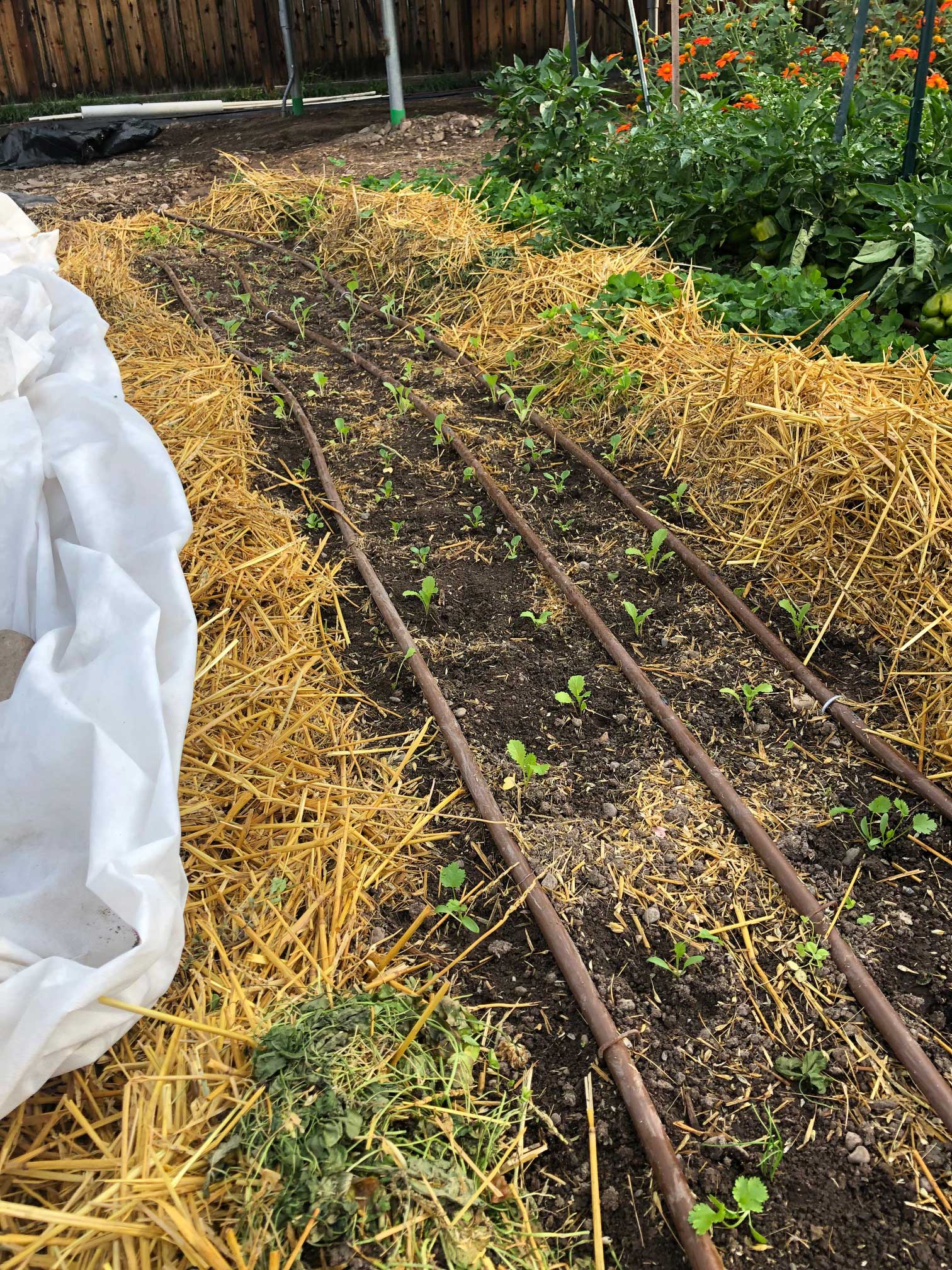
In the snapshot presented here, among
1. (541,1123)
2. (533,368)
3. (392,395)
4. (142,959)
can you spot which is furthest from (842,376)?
(142,959)

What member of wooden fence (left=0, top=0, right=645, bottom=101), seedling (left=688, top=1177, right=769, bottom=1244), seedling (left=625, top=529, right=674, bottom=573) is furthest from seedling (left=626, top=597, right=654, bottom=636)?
wooden fence (left=0, top=0, right=645, bottom=101)

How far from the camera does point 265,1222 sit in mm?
1306

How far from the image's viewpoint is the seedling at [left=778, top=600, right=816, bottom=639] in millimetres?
2506

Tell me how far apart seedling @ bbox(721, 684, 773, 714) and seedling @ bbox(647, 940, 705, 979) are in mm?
714

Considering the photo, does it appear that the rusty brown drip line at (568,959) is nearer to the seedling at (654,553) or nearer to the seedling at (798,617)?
the seedling at (654,553)

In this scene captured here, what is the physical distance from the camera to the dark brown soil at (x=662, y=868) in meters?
1.45

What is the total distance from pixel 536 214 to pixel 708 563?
300cm

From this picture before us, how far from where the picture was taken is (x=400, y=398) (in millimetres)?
3754

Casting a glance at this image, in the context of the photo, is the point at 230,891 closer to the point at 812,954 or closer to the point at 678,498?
the point at 812,954

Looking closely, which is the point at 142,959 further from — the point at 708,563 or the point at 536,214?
the point at 536,214

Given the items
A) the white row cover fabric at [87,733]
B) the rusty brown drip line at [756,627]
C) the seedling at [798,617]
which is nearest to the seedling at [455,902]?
the white row cover fabric at [87,733]

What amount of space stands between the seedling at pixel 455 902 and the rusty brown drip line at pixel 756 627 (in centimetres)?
101

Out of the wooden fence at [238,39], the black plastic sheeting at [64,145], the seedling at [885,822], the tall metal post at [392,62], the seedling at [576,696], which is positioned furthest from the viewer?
the wooden fence at [238,39]

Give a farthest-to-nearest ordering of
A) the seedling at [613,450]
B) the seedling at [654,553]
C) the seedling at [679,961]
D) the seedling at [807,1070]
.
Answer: the seedling at [613,450] → the seedling at [654,553] → the seedling at [679,961] → the seedling at [807,1070]
